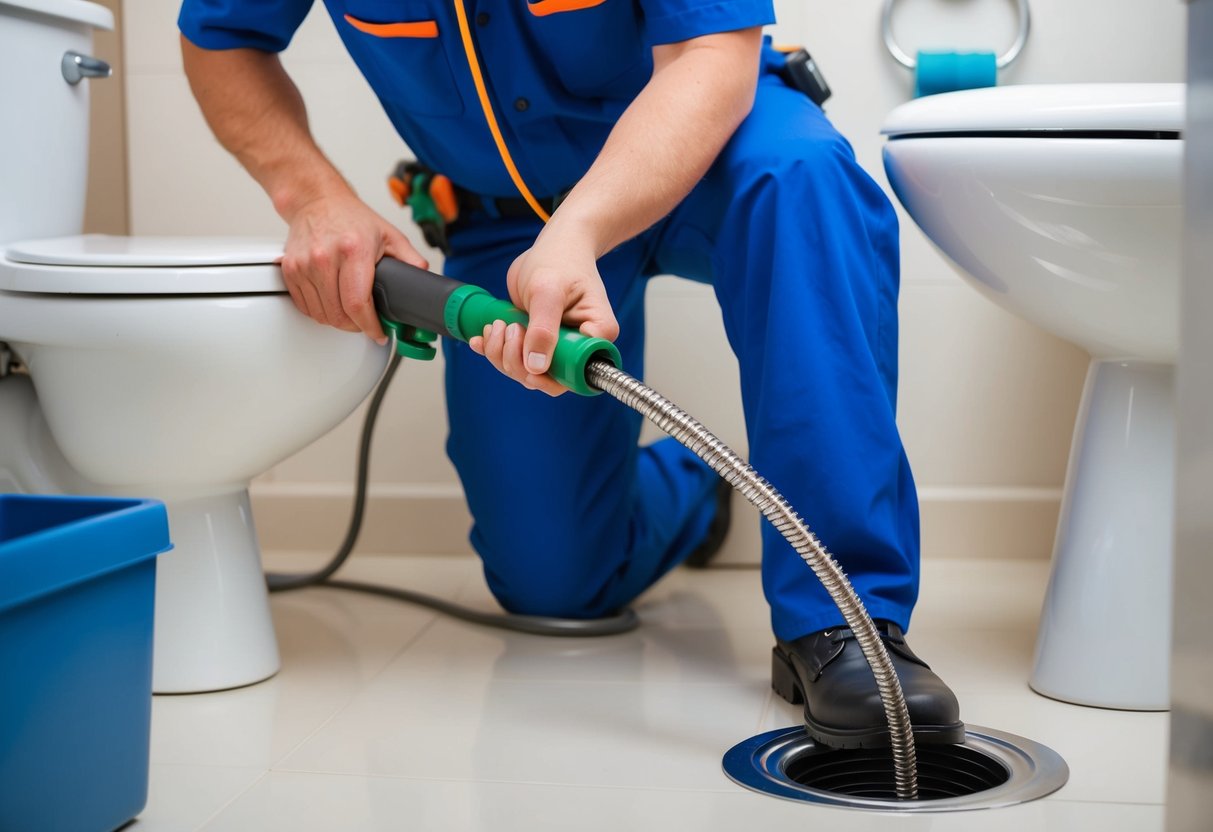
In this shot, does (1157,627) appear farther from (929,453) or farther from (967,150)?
(929,453)

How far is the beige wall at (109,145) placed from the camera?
5.45 feet

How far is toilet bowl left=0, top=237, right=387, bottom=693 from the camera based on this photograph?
1.04 m

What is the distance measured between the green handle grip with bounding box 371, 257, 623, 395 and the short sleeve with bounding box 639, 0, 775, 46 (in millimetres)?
271

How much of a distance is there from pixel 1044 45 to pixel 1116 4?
3.6 inches

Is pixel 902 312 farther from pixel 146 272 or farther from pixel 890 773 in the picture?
pixel 146 272

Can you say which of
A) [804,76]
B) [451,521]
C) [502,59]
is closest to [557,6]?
[502,59]

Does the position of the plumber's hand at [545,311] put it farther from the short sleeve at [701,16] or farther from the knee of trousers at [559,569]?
the knee of trousers at [559,569]

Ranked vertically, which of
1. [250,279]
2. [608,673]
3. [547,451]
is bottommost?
[608,673]

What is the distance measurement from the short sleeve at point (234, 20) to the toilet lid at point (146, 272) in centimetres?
23

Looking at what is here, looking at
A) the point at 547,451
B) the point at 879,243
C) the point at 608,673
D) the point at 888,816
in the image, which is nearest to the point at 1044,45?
the point at 879,243

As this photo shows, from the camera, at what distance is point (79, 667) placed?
2.58 feet

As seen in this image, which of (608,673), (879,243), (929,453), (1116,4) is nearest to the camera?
(879,243)

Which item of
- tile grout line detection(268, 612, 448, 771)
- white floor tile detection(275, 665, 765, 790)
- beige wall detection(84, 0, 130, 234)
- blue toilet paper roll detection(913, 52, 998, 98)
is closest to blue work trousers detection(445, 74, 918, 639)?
white floor tile detection(275, 665, 765, 790)

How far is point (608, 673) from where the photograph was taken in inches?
47.6
